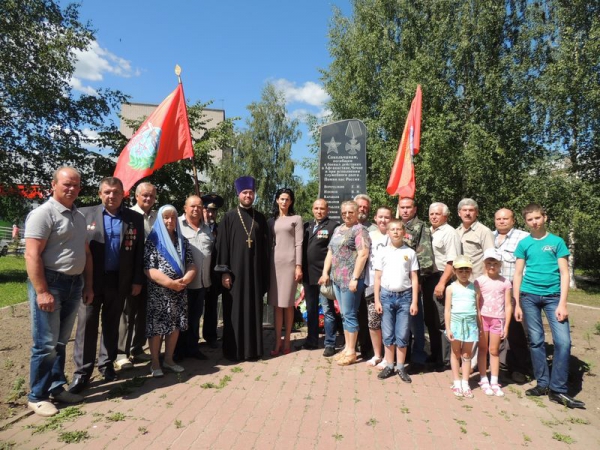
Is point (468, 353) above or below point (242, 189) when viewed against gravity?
below

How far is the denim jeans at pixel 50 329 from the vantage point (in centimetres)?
343

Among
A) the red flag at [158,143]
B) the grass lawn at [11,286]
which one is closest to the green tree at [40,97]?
the grass lawn at [11,286]

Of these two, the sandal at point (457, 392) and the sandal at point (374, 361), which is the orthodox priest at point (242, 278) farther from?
the sandal at point (457, 392)

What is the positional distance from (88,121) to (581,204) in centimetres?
1870

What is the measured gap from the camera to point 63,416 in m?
3.39

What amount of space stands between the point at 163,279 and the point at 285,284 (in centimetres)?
156

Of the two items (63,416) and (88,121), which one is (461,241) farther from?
(88,121)

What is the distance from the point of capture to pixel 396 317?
4.47 meters

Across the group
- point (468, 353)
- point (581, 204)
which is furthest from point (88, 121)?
point (581, 204)

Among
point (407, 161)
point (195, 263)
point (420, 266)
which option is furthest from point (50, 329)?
point (407, 161)

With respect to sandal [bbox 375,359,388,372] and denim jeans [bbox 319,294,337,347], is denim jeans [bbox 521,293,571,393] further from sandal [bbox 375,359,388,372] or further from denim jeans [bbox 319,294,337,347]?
denim jeans [bbox 319,294,337,347]

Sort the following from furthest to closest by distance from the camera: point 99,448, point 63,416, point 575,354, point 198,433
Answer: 1. point 575,354
2. point 63,416
3. point 198,433
4. point 99,448

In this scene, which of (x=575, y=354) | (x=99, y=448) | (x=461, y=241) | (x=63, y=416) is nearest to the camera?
(x=99, y=448)

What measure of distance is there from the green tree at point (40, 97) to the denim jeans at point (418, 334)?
13.5 m
